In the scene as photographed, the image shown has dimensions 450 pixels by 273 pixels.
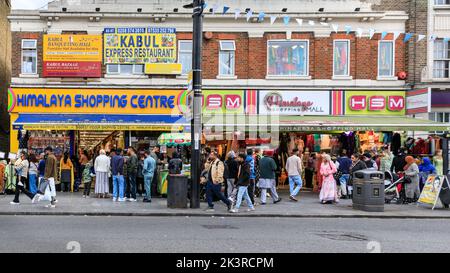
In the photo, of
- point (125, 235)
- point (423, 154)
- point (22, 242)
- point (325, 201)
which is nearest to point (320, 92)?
point (423, 154)

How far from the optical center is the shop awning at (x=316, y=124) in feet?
62.8

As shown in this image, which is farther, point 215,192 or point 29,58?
point 29,58

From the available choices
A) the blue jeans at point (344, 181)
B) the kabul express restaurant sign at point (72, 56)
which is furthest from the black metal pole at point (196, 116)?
the kabul express restaurant sign at point (72, 56)

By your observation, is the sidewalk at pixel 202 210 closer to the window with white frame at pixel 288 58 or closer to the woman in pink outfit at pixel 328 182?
the woman in pink outfit at pixel 328 182

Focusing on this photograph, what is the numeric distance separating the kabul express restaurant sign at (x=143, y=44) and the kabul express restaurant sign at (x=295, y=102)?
4.60m

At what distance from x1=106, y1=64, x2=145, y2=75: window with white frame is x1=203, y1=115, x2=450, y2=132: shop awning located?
3993 millimetres

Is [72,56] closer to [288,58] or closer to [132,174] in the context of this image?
[132,174]

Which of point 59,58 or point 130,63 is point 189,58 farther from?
point 59,58

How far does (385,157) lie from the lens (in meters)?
18.5

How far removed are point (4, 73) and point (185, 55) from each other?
13.2 meters

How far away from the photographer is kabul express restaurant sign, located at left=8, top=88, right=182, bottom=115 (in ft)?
75.3

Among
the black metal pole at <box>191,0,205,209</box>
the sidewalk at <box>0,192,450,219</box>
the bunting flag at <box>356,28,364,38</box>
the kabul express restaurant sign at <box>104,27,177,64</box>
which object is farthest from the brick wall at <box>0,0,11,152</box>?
the bunting flag at <box>356,28,364,38</box>

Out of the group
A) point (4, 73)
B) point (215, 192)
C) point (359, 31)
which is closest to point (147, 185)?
point (215, 192)

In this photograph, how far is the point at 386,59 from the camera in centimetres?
2356
